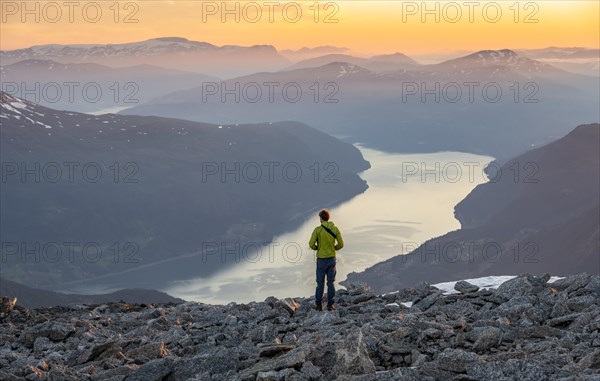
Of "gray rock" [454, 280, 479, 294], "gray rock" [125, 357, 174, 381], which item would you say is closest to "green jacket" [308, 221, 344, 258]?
"gray rock" [454, 280, 479, 294]

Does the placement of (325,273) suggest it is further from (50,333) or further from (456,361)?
(456,361)

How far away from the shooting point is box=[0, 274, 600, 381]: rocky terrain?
1638 centimetres

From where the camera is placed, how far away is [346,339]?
1764 cm

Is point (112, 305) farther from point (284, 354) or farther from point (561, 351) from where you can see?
point (561, 351)

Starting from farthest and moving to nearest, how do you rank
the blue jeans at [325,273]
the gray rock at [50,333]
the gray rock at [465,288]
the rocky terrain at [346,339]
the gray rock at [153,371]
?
1. the gray rock at [465,288]
2. the blue jeans at [325,273]
3. the gray rock at [50,333]
4. the gray rock at [153,371]
5. the rocky terrain at [346,339]

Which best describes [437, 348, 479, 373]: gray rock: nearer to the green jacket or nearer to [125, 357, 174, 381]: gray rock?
[125, 357, 174, 381]: gray rock

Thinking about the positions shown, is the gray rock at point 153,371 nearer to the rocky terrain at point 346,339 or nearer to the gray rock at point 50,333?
the rocky terrain at point 346,339

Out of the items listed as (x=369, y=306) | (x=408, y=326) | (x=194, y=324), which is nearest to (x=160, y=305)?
(x=194, y=324)

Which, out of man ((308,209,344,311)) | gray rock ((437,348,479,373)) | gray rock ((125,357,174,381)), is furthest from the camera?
man ((308,209,344,311))

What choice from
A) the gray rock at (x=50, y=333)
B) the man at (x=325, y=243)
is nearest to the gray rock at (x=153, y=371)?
the gray rock at (x=50, y=333)

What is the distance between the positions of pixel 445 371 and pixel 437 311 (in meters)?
8.85

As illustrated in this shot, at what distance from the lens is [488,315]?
23.4m

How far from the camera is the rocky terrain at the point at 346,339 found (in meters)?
16.4

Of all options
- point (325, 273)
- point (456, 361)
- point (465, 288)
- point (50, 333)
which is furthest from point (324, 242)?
point (456, 361)
